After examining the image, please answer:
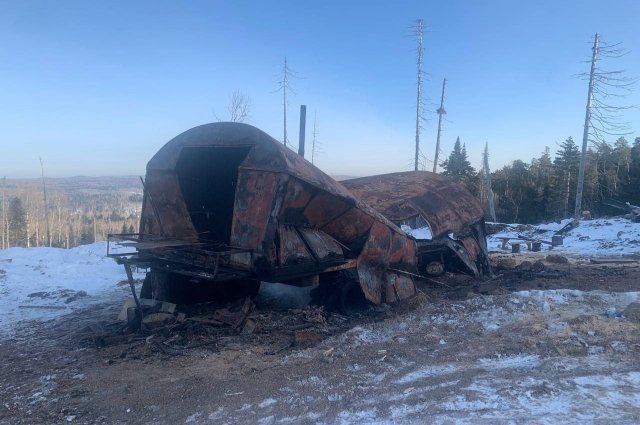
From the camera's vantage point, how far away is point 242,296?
8695mm

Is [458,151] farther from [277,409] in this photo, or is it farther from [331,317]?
[277,409]

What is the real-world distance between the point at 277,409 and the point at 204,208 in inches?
194

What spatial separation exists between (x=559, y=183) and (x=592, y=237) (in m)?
23.5

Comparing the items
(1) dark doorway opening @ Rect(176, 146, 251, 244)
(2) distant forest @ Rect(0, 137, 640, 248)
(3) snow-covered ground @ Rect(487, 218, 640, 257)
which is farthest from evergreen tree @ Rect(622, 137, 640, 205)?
(1) dark doorway opening @ Rect(176, 146, 251, 244)

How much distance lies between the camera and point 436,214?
1082 centimetres

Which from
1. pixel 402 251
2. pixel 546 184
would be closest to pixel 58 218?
pixel 546 184

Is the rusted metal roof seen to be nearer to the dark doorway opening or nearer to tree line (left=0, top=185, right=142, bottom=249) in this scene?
the dark doorway opening

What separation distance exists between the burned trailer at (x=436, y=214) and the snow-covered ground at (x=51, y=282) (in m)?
5.96

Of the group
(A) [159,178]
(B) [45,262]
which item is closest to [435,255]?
(A) [159,178]

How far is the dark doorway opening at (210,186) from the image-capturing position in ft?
27.5

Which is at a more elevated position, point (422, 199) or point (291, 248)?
point (422, 199)

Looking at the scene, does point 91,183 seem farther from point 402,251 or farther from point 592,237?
point 402,251

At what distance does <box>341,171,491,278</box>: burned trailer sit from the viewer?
10641mm

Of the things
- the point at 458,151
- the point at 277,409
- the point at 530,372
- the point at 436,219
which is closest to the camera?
the point at 277,409
